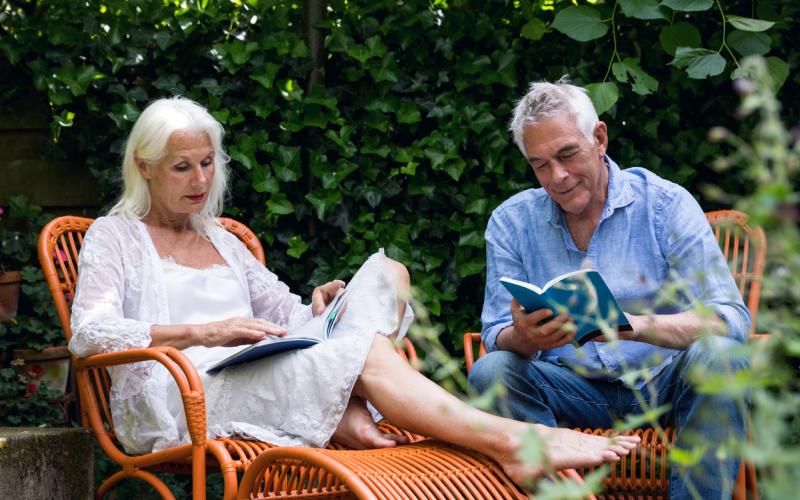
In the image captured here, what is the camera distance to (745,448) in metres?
0.66

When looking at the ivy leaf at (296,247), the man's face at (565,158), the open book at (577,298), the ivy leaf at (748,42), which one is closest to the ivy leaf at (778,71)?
the ivy leaf at (748,42)

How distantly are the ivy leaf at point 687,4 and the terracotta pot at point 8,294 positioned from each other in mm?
2492

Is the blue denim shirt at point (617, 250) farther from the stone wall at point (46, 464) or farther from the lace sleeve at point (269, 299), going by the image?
the stone wall at point (46, 464)

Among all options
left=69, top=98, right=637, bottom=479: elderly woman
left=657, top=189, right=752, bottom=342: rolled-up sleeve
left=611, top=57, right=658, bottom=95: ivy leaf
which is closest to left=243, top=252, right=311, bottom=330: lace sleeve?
left=69, top=98, right=637, bottom=479: elderly woman

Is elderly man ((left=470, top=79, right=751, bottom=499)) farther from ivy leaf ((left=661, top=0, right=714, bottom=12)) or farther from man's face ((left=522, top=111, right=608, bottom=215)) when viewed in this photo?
ivy leaf ((left=661, top=0, right=714, bottom=12))

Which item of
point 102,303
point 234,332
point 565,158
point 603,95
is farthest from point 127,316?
point 603,95

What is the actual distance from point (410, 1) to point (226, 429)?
189 centimetres

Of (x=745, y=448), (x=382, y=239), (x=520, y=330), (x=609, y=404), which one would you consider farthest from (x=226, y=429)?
(x=745, y=448)

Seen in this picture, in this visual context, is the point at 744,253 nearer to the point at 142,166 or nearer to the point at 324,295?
the point at 324,295

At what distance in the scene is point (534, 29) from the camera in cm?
362

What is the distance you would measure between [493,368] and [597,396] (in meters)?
0.31

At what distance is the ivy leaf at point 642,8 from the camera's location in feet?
11.0

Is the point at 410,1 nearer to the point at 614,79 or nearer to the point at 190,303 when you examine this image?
the point at 614,79

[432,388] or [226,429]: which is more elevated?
[432,388]
